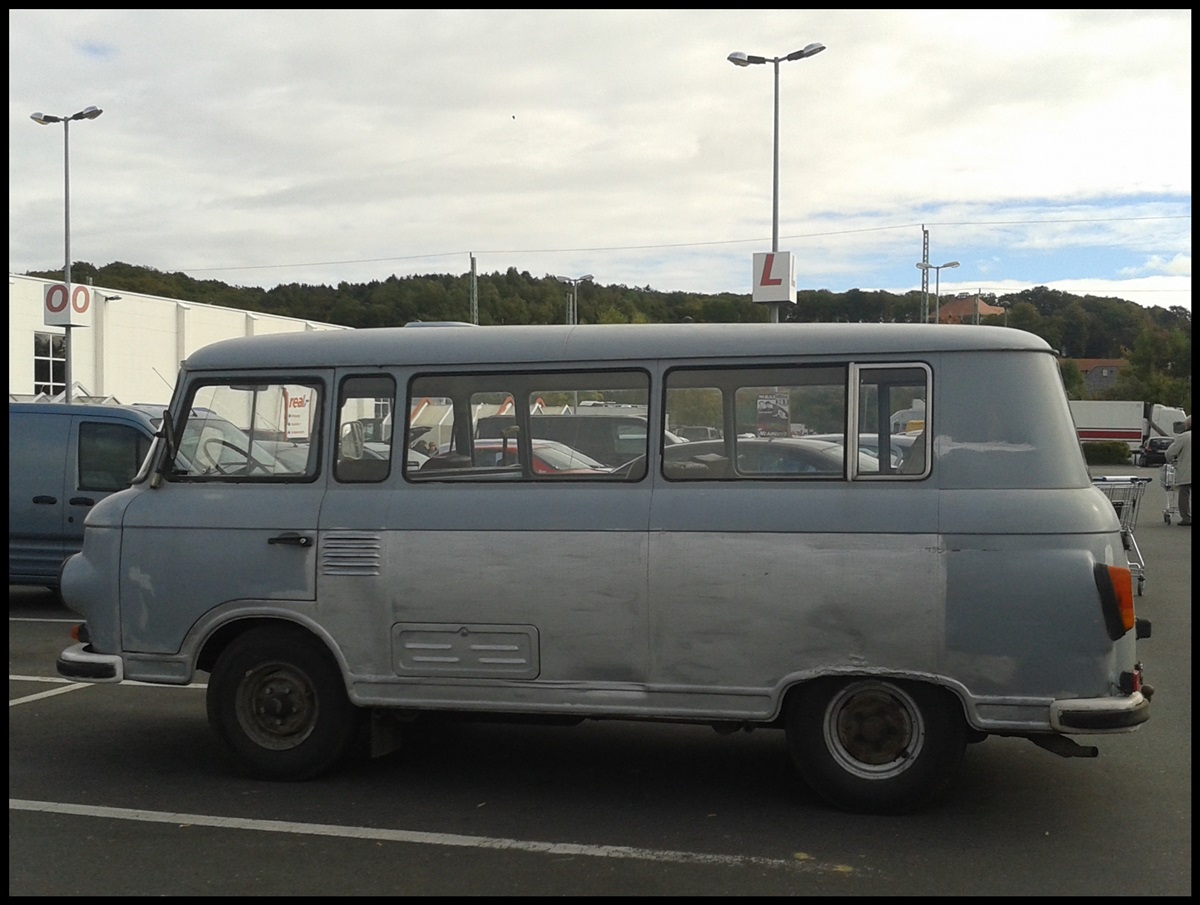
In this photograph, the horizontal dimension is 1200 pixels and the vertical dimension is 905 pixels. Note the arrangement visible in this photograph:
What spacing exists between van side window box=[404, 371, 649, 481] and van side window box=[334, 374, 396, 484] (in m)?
0.15

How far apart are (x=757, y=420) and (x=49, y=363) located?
1578 inches

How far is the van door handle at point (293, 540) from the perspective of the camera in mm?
6559

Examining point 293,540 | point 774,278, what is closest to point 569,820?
point 293,540

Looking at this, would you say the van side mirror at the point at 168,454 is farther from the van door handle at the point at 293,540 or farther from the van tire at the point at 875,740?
the van tire at the point at 875,740

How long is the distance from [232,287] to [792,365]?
236 ft

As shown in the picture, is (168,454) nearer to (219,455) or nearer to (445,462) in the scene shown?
(219,455)

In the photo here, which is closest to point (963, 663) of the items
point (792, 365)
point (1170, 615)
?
point (792, 365)

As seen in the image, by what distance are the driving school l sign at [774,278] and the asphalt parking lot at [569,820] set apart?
12818 mm

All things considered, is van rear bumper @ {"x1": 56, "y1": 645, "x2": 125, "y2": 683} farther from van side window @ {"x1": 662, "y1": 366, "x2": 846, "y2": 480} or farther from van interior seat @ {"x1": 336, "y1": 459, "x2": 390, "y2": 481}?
van side window @ {"x1": 662, "y1": 366, "x2": 846, "y2": 480}

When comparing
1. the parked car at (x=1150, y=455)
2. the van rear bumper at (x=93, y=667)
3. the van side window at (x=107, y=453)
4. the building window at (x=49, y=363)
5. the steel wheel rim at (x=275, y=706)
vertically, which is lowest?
the steel wheel rim at (x=275, y=706)

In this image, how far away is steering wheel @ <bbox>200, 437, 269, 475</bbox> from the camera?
22.4 ft

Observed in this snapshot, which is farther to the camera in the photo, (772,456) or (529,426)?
(529,426)

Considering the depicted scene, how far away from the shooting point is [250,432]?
6.87 m

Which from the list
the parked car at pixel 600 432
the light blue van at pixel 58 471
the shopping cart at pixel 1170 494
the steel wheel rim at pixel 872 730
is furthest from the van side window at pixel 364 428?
the shopping cart at pixel 1170 494
